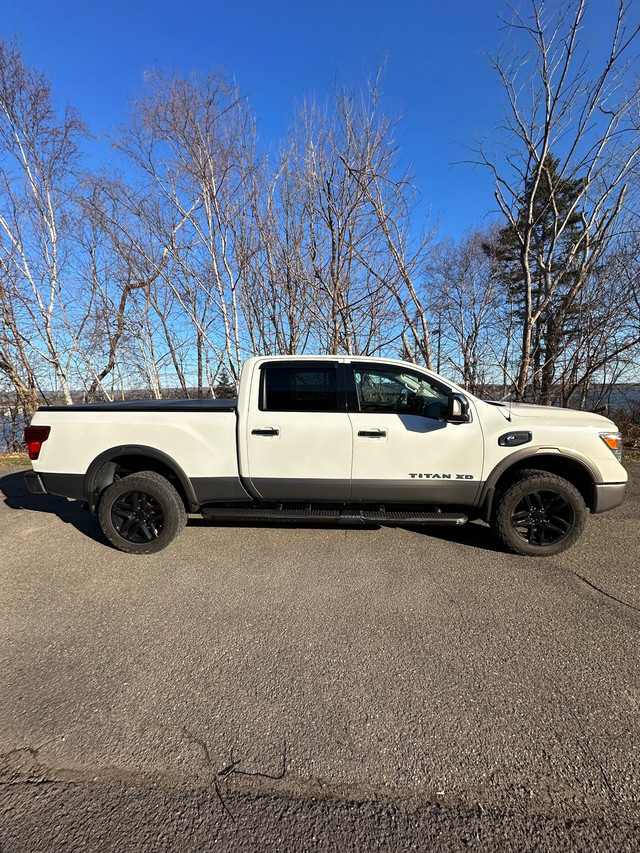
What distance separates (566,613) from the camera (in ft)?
8.99

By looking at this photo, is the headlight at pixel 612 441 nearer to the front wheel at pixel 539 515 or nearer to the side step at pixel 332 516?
A: the front wheel at pixel 539 515

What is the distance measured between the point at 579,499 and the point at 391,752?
9.47 feet

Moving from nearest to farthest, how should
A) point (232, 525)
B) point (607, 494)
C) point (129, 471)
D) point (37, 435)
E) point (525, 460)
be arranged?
point (607, 494) → point (525, 460) → point (37, 435) → point (129, 471) → point (232, 525)

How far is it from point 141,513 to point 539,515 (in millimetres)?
3962

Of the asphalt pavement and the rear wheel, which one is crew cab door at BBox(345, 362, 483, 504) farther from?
the rear wheel

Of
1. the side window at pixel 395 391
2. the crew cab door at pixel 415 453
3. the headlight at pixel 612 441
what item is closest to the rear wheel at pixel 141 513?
the crew cab door at pixel 415 453

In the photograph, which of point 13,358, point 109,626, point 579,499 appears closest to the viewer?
point 109,626

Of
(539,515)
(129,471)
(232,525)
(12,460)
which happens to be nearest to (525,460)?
(539,515)

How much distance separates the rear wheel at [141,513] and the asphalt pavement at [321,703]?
0.35 metres

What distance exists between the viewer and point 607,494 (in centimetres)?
354

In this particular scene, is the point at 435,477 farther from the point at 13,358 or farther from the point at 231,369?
the point at 13,358

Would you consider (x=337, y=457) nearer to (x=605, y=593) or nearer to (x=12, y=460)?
(x=605, y=593)

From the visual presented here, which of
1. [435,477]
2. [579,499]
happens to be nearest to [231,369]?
[435,477]

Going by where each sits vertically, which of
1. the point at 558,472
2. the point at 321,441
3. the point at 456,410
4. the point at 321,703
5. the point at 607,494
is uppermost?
the point at 456,410
